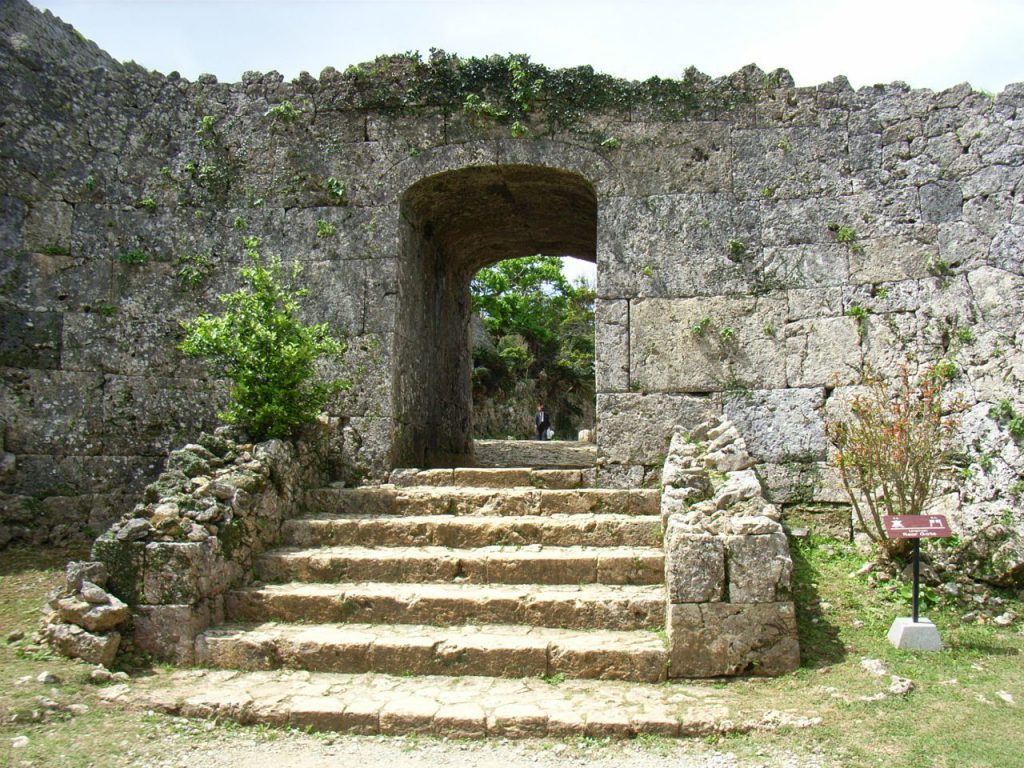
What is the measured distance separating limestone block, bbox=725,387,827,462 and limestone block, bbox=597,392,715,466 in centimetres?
35

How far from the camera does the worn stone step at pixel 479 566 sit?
6.07 meters

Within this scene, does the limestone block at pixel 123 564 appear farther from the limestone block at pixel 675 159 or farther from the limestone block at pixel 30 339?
the limestone block at pixel 675 159

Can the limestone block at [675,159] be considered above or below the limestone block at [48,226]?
above

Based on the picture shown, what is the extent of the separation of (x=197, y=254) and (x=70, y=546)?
300 cm

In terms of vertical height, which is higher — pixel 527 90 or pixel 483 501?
pixel 527 90

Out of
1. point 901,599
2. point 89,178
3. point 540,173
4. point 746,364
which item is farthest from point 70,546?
point 901,599

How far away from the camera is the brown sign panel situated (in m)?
5.46

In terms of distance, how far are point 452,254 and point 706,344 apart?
3903 mm

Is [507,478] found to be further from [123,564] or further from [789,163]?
[789,163]

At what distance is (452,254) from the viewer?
10.6 m

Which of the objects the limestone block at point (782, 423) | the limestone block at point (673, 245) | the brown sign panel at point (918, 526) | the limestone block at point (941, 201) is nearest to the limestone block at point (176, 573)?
the limestone block at point (673, 245)

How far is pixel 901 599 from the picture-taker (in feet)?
20.2

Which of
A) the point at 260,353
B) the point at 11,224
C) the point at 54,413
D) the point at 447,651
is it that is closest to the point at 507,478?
the point at 260,353

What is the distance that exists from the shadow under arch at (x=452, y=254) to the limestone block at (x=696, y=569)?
3.58m
